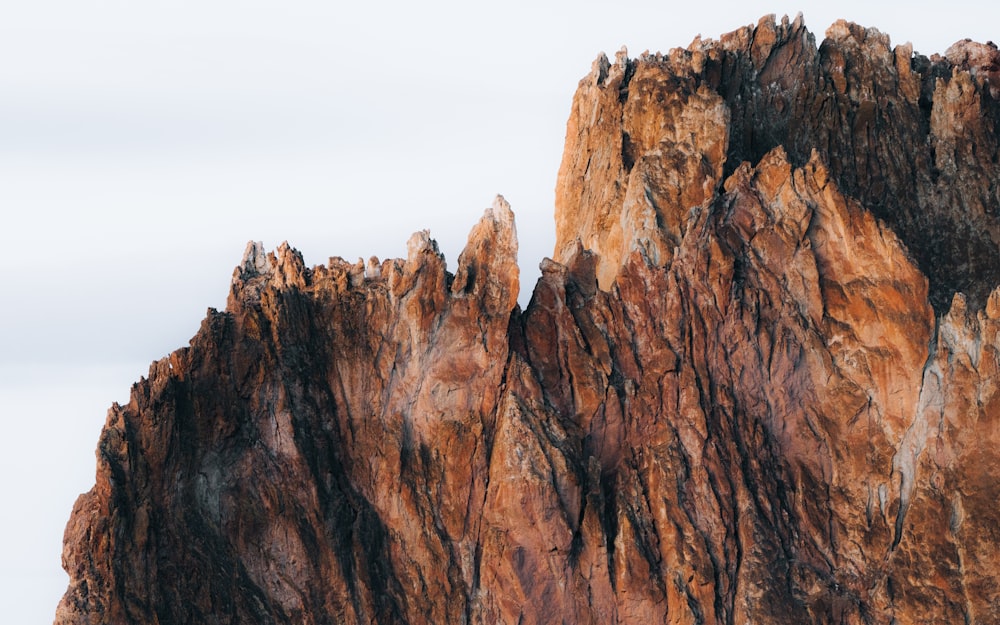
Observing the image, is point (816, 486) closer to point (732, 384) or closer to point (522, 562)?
point (732, 384)

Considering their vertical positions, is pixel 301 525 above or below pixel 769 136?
below

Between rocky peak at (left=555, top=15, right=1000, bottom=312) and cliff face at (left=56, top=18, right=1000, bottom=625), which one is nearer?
cliff face at (left=56, top=18, right=1000, bottom=625)

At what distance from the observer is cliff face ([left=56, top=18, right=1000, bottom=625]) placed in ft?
297

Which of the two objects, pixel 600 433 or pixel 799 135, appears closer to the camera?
pixel 600 433

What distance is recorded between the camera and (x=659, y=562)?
302 feet

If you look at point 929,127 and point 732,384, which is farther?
point 929,127

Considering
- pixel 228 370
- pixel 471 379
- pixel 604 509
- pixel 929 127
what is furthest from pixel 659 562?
pixel 929 127

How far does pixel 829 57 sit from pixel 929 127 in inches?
204

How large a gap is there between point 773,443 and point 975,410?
784 cm

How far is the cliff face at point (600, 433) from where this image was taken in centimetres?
9062

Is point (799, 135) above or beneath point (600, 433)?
above

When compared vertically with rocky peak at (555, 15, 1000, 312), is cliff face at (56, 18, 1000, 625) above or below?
below

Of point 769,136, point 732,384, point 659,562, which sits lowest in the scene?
point 659,562

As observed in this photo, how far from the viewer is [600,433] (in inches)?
3676
